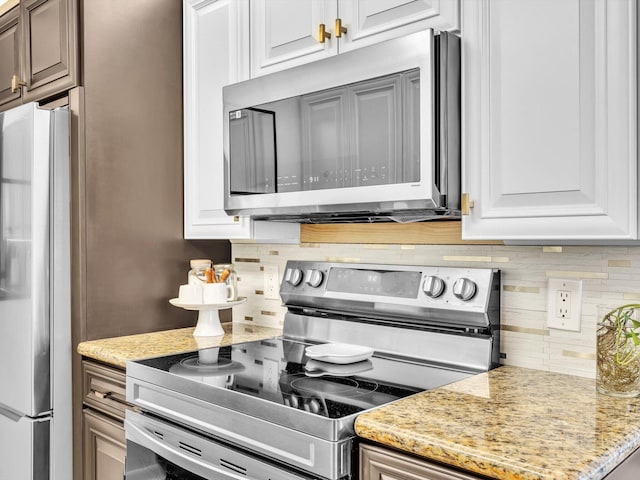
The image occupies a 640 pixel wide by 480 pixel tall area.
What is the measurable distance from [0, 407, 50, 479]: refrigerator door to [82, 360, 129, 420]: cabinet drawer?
0.18 meters

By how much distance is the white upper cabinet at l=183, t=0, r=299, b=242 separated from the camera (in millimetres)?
1955

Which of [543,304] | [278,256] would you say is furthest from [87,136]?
[543,304]

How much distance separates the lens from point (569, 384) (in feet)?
4.63

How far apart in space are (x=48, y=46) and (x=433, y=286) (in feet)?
5.34

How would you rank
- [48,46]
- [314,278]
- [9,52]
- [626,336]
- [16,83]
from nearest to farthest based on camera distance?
1. [626,336]
2. [314,278]
3. [48,46]
4. [16,83]
5. [9,52]

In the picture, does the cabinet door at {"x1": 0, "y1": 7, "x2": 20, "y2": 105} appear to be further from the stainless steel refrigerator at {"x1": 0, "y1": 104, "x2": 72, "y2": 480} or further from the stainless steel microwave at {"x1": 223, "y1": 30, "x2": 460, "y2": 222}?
the stainless steel microwave at {"x1": 223, "y1": 30, "x2": 460, "y2": 222}

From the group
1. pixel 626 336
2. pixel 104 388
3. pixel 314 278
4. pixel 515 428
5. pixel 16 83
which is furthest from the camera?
pixel 16 83

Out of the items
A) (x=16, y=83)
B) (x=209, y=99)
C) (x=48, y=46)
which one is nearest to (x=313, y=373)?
(x=209, y=99)

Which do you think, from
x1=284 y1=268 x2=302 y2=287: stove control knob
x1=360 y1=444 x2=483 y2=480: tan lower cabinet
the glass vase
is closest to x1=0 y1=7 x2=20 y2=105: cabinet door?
x1=284 y1=268 x2=302 y2=287: stove control knob

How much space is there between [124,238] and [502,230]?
1368 millimetres

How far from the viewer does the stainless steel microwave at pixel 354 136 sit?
138 cm

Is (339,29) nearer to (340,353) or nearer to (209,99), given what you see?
(209,99)

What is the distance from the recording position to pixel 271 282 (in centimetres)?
228

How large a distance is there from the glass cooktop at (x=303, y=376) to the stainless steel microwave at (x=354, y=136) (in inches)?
16.7
